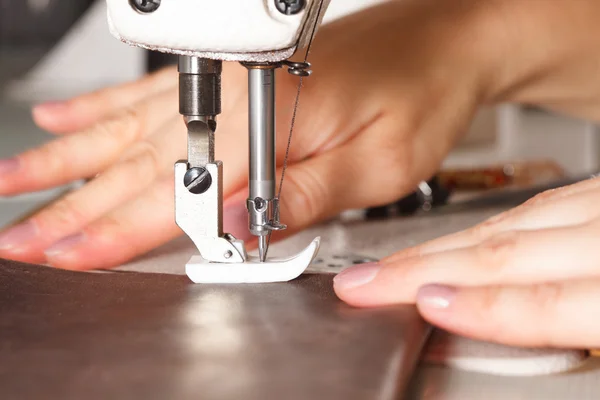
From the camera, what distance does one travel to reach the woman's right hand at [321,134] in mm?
944

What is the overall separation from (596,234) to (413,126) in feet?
1.44

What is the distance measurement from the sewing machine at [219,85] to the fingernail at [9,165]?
40 centimetres

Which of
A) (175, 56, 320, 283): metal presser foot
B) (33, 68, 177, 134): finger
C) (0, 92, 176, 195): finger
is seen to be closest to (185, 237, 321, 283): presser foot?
(175, 56, 320, 283): metal presser foot

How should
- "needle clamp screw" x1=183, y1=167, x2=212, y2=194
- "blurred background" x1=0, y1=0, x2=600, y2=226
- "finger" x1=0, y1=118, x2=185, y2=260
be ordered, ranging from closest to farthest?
"needle clamp screw" x1=183, y1=167, x2=212, y2=194
"finger" x1=0, y1=118, x2=185, y2=260
"blurred background" x1=0, y1=0, x2=600, y2=226

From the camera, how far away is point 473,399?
586 mm

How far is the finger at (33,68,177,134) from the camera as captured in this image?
1241 millimetres

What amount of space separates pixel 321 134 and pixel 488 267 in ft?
1.29

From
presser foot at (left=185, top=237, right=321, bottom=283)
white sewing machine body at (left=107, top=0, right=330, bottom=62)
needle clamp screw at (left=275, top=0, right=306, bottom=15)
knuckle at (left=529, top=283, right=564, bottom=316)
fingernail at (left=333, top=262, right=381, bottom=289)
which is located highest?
needle clamp screw at (left=275, top=0, right=306, bottom=15)

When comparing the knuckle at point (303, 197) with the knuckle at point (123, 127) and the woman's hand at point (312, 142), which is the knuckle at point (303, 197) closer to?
the woman's hand at point (312, 142)

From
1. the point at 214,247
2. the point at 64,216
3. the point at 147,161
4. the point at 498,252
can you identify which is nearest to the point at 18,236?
the point at 64,216

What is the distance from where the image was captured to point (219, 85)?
752 millimetres

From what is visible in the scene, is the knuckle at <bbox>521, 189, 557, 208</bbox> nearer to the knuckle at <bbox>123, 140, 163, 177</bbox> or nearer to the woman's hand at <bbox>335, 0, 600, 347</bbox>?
the woman's hand at <bbox>335, 0, 600, 347</bbox>

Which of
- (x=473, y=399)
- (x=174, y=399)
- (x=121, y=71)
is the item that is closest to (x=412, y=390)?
(x=473, y=399)

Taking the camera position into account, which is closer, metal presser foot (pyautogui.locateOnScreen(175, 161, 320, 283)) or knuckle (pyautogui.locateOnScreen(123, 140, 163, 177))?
metal presser foot (pyautogui.locateOnScreen(175, 161, 320, 283))
